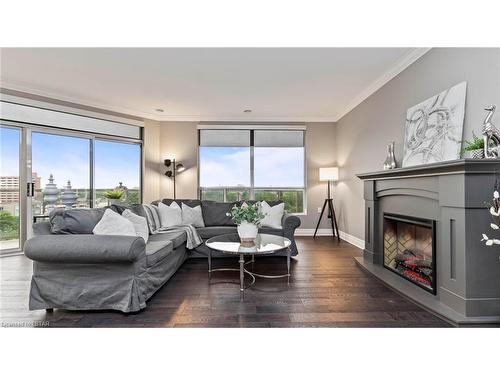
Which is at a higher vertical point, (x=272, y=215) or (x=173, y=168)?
(x=173, y=168)

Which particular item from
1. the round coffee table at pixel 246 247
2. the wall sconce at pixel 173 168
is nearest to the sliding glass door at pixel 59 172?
the wall sconce at pixel 173 168

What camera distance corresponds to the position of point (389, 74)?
3496mm

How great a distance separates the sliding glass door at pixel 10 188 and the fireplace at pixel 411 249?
571 centimetres

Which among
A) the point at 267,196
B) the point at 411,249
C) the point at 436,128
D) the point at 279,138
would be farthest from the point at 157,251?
the point at 279,138

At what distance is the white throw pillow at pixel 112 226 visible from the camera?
2.35m

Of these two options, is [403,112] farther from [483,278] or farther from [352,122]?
[483,278]

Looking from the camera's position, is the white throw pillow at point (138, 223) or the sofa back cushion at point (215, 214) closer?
the white throw pillow at point (138, 223)

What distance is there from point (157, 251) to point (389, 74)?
3.76 metres

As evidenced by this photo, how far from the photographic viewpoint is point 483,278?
74.5 inches

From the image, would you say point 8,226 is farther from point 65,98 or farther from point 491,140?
point 491,140

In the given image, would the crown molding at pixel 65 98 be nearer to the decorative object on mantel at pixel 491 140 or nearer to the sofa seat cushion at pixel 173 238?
the sofa seat cushion at pixel 173 238

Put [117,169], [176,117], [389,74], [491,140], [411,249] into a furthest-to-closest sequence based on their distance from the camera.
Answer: [176,117] < [117,169] < [389,74] < [411,249] < [491,140]

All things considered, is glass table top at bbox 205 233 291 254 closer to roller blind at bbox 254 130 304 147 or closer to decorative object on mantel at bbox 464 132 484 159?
decorative object on mantel at bbox 464 132 484 159
